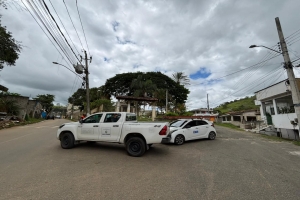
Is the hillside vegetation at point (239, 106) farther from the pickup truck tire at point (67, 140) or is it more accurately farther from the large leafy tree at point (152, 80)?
the pickup truck tire at point (67, 140)

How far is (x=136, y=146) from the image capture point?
20.5 ft

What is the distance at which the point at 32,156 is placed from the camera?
5809 millimetres

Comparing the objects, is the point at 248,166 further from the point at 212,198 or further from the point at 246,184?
the point at 212,198

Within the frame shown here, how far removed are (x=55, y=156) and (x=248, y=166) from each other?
6.83 metres

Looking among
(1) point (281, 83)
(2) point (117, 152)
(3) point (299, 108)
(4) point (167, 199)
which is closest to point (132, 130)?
(2) point (117, 152)

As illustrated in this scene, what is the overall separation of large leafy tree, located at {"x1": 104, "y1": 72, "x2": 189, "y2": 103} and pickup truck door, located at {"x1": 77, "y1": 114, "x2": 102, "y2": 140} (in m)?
36.4

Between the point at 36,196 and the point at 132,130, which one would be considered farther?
the point at 132,130

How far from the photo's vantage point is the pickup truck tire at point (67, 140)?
7.05 m

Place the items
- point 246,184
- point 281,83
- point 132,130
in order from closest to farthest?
point 246,184 < point 132,130 < point 281,83

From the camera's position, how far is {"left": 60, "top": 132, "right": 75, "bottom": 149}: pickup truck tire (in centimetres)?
705

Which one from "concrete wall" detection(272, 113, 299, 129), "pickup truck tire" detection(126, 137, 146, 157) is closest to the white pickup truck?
"pickup truck tire" detection(126, 137, 146, 157)

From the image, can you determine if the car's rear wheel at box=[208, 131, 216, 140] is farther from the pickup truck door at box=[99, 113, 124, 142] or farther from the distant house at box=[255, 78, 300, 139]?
the distant house at box=[255, 78, 300, 139]

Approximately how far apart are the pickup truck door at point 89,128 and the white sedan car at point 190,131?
4.23m

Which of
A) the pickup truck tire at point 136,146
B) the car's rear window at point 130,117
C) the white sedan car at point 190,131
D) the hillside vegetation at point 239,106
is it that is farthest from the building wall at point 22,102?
the hillside vegetation at point 239,106
